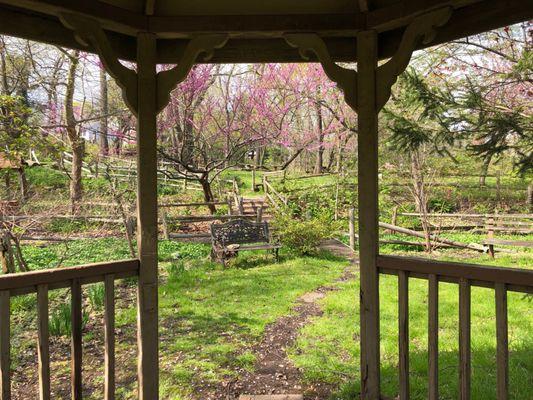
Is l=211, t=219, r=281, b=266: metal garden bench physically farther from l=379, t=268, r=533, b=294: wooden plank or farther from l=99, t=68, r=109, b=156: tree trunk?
l=379, t=268, r=533, b=294: wooden plank

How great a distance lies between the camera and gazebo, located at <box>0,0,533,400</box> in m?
2.29

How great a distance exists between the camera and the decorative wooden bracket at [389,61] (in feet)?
7.97

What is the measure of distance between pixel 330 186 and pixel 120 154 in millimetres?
7598

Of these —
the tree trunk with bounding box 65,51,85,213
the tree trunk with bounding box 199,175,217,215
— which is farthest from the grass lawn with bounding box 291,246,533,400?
the tree trunk with bounding box 199,175,217,215

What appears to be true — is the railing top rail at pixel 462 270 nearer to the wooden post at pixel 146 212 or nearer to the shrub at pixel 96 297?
the wooden post at pixel 146 212

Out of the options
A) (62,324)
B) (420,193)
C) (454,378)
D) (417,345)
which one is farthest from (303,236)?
(454,378)

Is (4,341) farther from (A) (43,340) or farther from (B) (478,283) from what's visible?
(B) (478,283)

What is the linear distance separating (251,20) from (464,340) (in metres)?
2.24

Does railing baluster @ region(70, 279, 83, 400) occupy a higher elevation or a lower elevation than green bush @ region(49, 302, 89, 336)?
A: higher

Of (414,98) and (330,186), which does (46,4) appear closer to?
(414,98)

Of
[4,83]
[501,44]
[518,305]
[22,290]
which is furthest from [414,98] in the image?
[4,83]

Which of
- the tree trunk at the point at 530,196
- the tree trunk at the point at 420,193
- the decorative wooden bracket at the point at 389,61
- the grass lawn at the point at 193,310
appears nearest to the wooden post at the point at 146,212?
the grass lawn at the point at 193,310

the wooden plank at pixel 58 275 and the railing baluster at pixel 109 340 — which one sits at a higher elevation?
the wooden plank at pixel 58 275

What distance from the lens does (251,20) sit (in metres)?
2.63
